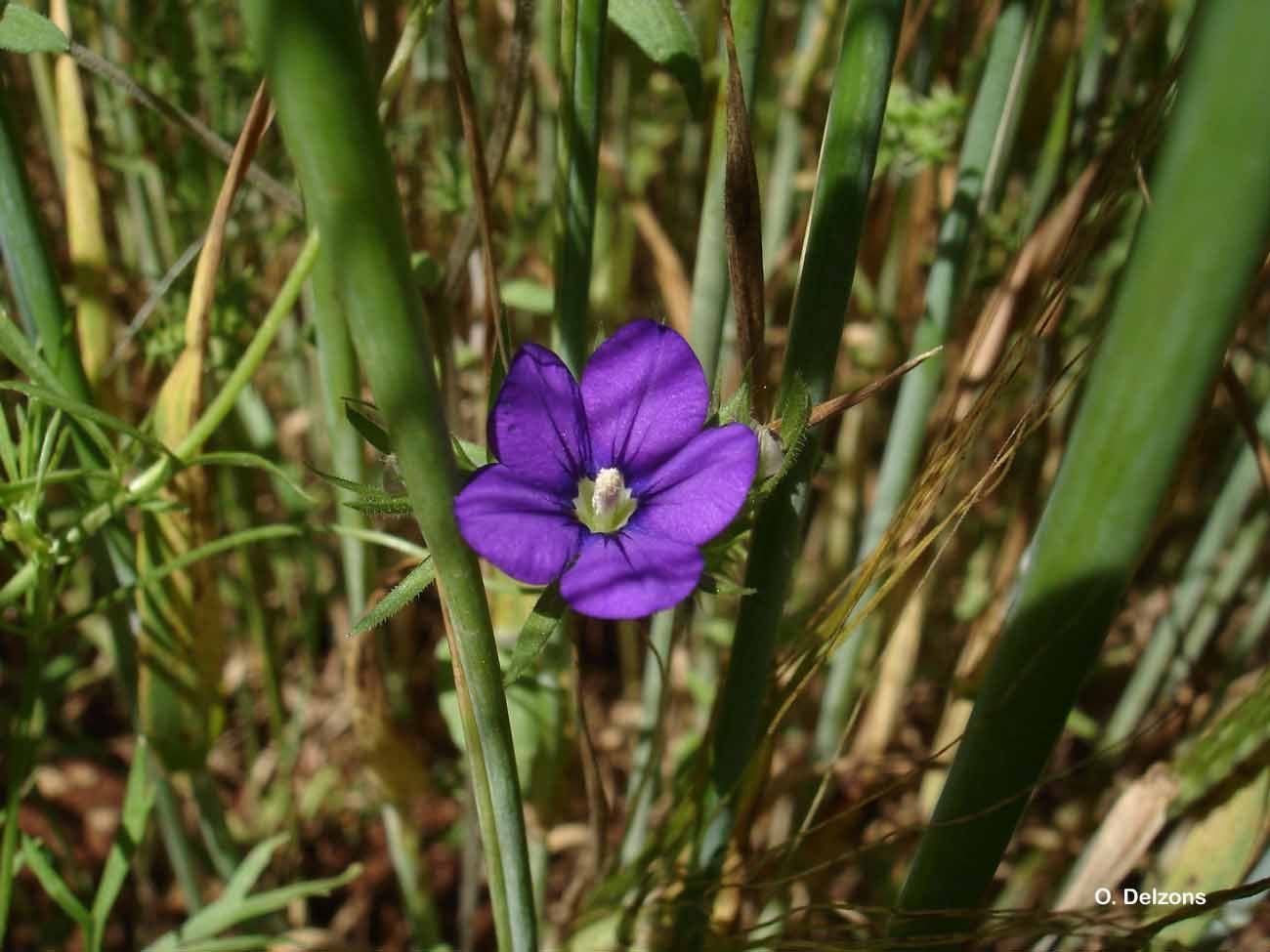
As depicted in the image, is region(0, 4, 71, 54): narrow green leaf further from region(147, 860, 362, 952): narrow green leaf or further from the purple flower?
region(147, 860, 362, 952): narrow green leaf

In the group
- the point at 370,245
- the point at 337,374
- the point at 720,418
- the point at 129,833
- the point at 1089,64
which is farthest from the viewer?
the point at 1089,64

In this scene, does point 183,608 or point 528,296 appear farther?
point 528,296

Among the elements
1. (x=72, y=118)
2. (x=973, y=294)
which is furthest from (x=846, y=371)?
(x=72, y=118)

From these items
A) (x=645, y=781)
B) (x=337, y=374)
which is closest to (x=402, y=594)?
(x=337, y=374)

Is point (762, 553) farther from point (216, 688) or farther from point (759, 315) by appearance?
point (216, 688)

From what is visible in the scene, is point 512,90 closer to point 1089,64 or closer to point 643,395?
point 643,395

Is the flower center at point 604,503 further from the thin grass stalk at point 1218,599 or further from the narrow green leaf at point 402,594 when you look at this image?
the thin grass stalk at point 1218,599

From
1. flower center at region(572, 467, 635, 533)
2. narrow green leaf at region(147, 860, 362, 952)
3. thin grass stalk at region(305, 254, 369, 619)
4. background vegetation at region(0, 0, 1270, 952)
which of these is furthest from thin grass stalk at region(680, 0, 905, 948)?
narrow green leaf at region(147, 860, 362, 952)
